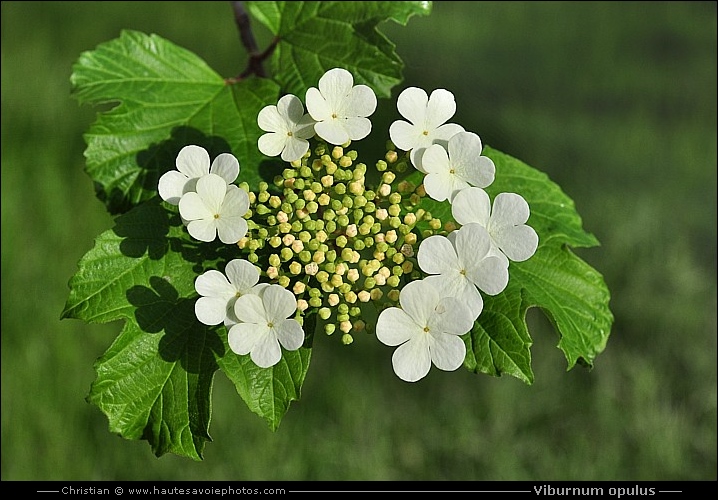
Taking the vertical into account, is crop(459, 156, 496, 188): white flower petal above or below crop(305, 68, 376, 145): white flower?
below

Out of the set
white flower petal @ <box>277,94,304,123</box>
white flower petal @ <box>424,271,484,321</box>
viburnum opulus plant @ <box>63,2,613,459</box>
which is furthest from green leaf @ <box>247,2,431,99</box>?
white flower petal @ <box>424,271,484,321</box>

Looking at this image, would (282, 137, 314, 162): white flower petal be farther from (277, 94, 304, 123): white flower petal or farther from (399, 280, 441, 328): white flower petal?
(399, 280, 441, 328): white flower petal

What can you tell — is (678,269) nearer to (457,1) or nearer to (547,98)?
(547,98)

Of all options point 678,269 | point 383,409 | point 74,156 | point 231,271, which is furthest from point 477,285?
point 74,156

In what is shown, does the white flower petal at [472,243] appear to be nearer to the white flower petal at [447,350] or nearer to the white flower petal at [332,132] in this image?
the white flower petal at [447,350]

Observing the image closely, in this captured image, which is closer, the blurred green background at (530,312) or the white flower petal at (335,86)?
the white flower petal at (335,86)

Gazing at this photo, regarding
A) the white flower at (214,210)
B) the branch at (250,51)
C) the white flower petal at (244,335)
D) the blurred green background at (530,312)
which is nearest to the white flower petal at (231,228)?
the white flower at (214,210)

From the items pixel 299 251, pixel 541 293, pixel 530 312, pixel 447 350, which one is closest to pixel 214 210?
pixel 299 251

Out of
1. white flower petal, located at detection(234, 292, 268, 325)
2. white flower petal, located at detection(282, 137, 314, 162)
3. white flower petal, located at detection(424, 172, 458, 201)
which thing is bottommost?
white flower petal, located at detection(234, 292, 268, 325)
